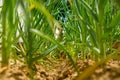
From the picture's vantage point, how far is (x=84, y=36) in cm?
121

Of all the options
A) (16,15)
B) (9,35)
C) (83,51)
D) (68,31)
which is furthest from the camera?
(68,31)

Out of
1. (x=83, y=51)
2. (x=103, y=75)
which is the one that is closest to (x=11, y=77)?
(x=103, y=75)

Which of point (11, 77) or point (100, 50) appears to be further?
point (100, 50)

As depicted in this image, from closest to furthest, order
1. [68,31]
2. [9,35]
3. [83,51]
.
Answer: [9,35] < [83,51] < [68,31]

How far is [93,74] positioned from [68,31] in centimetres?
114

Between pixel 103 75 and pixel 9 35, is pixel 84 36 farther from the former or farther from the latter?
pixel 103 75

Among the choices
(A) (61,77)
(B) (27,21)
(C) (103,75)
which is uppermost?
(B) (27,21)

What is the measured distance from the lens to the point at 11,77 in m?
0.67

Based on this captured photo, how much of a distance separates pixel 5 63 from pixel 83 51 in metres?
0.78

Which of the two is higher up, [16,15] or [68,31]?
[16,15]

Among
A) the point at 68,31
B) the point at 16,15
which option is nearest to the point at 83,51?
the point at 68,31

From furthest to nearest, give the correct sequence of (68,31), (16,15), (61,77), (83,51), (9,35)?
(68,31), (83,51), (61,77), (16,15), (9,35)

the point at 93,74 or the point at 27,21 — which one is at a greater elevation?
the point at 27,21

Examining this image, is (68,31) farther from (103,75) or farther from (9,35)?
(103,75)
